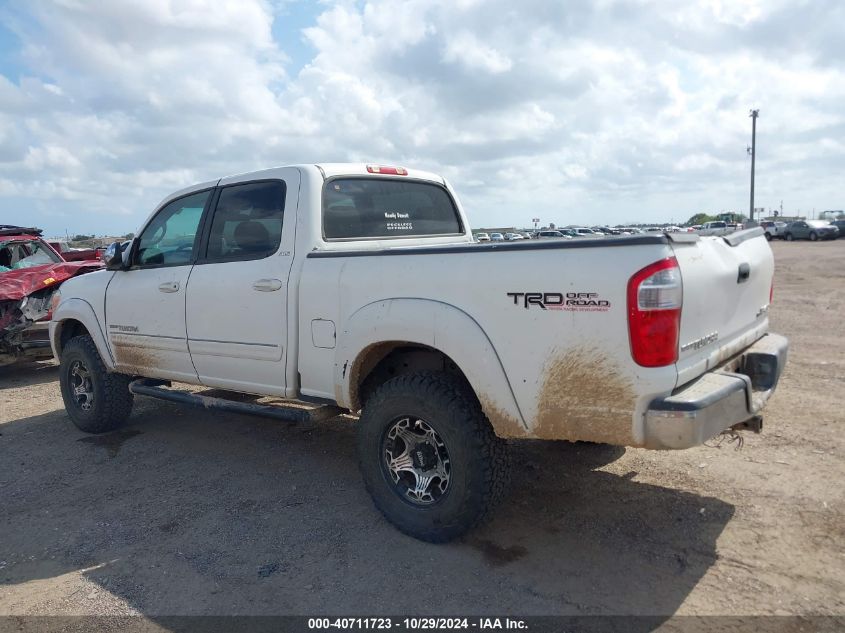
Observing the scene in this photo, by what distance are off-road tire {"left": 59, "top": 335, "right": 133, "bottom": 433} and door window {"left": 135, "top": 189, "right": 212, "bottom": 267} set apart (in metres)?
1.07

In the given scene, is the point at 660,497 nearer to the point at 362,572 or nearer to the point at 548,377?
the point at 548,377

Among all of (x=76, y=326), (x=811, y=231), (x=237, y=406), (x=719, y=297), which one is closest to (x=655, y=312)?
(x=719, y=297)

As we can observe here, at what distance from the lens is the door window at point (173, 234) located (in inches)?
200

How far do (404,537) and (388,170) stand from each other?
2691mm

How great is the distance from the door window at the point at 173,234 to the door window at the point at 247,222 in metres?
0.26

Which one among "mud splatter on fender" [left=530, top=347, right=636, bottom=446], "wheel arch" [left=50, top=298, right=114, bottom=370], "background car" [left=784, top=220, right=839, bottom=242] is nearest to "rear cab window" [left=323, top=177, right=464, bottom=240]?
"mud splatter on fender" [left=530, top=347, right=636, bottom=446]

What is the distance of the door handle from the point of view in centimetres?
425

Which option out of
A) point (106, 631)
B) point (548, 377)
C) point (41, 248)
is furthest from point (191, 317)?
point (41, 248)

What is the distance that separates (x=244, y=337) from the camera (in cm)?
450

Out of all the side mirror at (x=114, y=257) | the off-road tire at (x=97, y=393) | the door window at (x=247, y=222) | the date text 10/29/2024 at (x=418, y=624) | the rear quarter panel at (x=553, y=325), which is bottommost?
the date text 10/29/2024 at (x=418, y=624)

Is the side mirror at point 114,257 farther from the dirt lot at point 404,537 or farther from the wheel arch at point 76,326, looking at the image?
the dirt lot at point 404,537

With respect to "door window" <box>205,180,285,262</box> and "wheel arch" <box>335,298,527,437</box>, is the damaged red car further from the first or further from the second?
"wheel arch" <box>335,298,527,437</box>

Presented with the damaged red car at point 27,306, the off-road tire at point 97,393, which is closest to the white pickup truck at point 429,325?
the off-road tire at point 97,393

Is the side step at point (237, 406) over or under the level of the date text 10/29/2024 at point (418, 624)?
over
